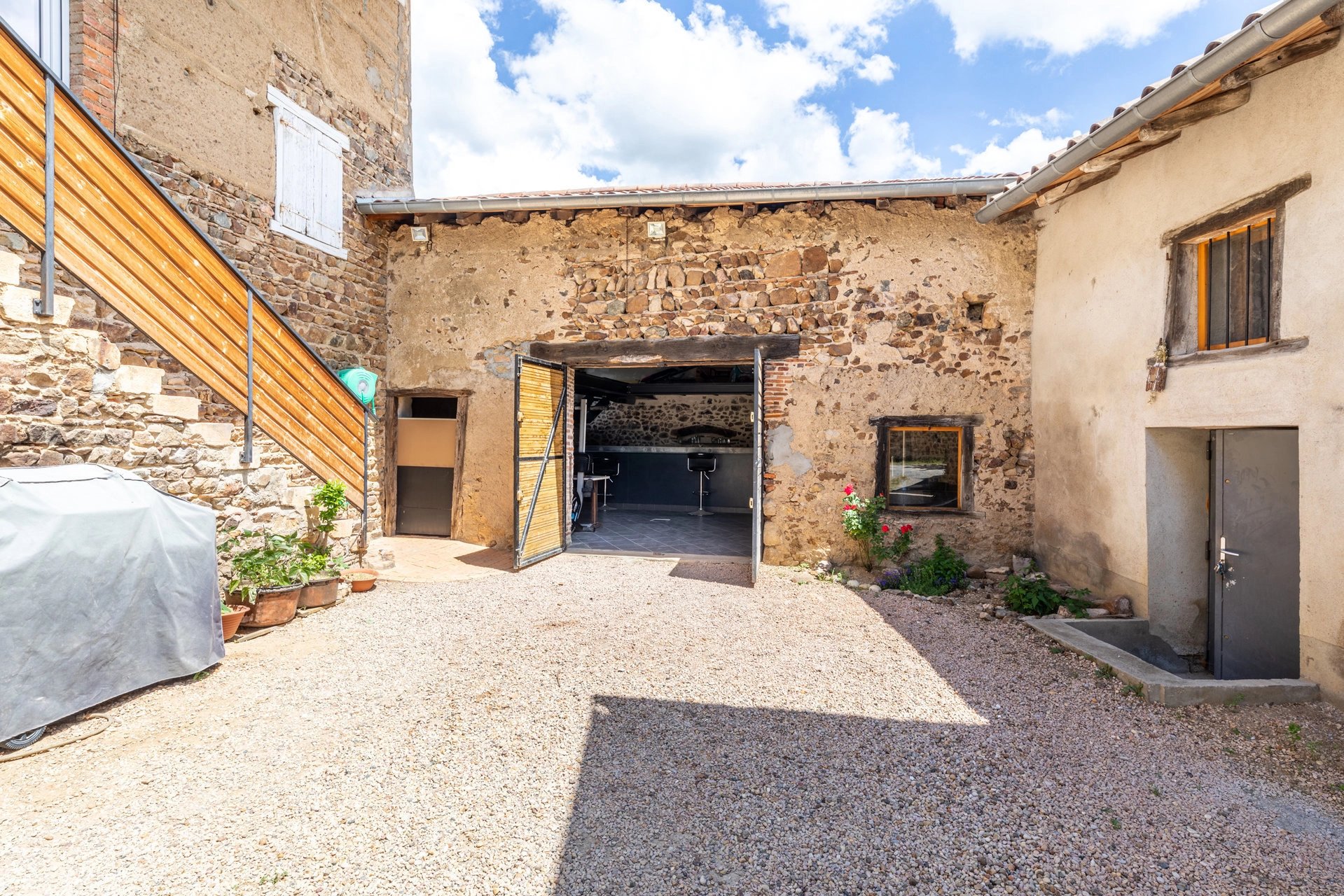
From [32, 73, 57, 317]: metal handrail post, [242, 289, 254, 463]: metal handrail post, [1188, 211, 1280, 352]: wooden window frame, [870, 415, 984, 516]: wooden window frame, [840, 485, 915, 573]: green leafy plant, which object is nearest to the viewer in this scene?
[32, 73, 57, 317]: metal handrail post

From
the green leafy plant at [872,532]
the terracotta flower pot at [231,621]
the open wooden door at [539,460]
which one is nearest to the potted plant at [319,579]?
the terracotta flower pot at [231,621]

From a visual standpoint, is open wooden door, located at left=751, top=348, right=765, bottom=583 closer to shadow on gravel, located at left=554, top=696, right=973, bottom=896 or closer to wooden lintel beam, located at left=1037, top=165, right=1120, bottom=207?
shadow on gravel, located at left=554, top=696, right=973, bottom=896

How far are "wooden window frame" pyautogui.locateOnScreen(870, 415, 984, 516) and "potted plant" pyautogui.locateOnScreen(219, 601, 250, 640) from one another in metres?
5.92

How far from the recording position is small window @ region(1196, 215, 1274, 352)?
407 centimetres

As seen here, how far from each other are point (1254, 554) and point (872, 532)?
9.85ft

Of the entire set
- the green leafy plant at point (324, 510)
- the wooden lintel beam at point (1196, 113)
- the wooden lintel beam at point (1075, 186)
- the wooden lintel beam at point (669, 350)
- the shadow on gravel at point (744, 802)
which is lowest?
the shadow on gravel at point (744, 802)

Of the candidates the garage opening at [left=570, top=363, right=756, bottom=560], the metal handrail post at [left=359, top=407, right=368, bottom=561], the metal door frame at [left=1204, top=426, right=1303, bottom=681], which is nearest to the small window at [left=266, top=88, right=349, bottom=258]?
the metal handrail post at [left=359, top=407, right=368, bottom=561]

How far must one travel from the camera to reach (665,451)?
12.5m

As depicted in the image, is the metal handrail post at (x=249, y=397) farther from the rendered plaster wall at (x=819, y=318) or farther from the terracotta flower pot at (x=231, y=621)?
the rendered plaster wall at (x=819, y=318)

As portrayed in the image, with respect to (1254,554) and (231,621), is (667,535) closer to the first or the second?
(231,621)

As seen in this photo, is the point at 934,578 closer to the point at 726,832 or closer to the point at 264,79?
the point at 726,832

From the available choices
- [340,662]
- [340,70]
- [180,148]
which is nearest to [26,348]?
[340,662]

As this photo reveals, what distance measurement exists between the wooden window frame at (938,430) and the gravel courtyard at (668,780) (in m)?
2.44

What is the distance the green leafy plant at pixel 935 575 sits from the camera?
620 cm
